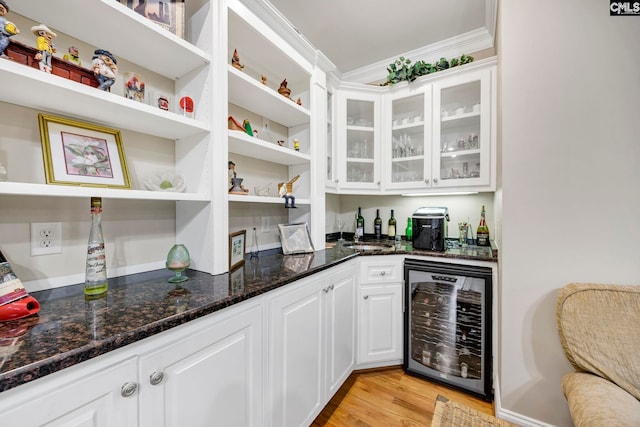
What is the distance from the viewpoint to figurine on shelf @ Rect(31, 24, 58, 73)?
2.74 ft

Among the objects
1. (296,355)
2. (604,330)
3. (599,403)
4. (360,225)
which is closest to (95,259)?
(296,355)

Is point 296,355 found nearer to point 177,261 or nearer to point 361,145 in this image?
point 177,261

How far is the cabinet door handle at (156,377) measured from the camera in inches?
29.4

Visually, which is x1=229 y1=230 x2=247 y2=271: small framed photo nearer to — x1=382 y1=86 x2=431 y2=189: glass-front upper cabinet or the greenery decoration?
x1=382 y1=86 x2=431 y2=189: glass-front upper cabinet

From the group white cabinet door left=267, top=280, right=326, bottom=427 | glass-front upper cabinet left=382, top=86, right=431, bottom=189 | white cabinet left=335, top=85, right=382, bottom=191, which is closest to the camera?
white cabinet door left=267, top=280, right=326, bottom=427

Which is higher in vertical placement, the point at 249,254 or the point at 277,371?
the point at 249,254

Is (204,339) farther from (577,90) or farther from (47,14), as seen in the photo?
(577,90)

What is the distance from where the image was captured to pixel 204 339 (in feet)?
2.93

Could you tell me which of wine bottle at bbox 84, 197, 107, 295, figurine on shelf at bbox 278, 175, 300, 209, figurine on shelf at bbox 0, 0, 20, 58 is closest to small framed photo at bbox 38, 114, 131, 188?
wine bottle at bbox 84, 197, 107, 295

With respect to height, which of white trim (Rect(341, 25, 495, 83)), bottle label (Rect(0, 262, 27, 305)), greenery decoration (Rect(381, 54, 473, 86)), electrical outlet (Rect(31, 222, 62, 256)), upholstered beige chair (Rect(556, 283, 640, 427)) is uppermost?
white trim (Rect(341, 25, 495, 83))

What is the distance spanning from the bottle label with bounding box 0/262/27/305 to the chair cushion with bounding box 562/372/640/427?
1.83 meters

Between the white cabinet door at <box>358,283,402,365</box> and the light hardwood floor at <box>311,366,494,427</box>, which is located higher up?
the white cabinet door at <box>358,283,402,365</box>

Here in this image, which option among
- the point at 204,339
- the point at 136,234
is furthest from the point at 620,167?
the point at 136,234

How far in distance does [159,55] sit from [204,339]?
1.29 meters
